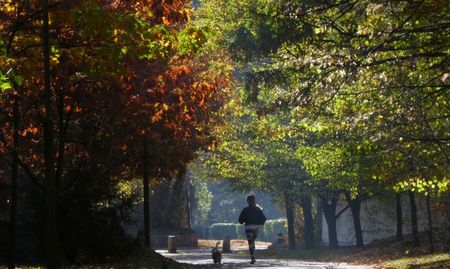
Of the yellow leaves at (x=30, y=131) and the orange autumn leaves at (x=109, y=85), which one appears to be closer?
the orange autumn leaves at (x=109, y=85)

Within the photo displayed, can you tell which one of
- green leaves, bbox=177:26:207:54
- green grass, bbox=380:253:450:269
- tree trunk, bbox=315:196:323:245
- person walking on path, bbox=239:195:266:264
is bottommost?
green grass, bbox=380:253:450:269

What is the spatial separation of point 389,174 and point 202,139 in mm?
10018

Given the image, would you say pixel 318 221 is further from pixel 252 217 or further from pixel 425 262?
pixel 252 217

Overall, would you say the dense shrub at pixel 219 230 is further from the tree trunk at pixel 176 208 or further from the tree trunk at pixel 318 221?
the tree trunk at pixel 176 208

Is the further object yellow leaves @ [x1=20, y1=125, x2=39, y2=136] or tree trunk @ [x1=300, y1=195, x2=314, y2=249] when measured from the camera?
tree trunk @ [x1=300, y1=195, x2=314, y2=249]

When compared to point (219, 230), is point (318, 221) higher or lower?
lower

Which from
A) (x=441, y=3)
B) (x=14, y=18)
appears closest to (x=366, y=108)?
(x=441, y=3)

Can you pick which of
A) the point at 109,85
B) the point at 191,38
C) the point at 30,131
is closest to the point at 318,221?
the point at 30,131

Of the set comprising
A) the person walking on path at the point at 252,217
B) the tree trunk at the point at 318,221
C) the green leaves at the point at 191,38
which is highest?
the green leaves at the point at 191,38

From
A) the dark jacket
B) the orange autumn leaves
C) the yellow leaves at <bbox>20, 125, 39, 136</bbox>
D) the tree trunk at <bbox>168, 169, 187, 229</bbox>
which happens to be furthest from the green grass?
the tree trunk at <bbox>168, 169, 187, 229</bbox>

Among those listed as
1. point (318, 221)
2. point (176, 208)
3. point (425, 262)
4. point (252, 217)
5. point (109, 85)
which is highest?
point (109, 85)

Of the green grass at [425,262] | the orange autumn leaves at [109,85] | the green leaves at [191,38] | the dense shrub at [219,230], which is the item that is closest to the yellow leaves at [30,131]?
the orange autumn leaves at [109,85]

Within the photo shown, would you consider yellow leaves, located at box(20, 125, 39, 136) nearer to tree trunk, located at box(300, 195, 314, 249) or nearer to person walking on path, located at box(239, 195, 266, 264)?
person walking on path, located at box(239, 195, 266, 264)

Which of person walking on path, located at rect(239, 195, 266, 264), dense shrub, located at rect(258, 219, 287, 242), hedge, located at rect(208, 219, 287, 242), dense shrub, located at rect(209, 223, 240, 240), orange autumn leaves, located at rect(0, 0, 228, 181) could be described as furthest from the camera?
dense shrub, located at rect(209, 223, 240, 240)
